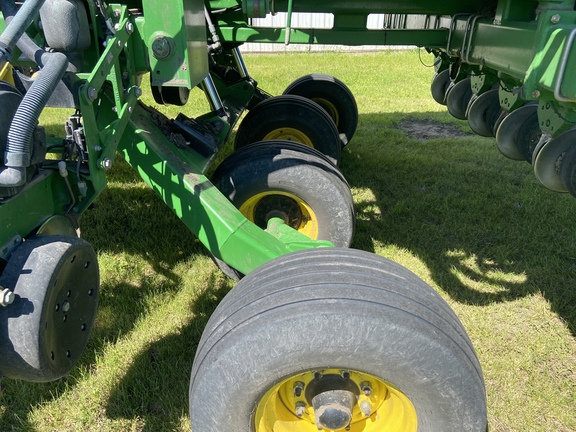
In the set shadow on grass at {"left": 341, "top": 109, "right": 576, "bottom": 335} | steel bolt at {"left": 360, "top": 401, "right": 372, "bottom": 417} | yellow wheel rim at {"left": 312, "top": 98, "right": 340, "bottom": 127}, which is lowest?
shadow on grass at {"left": 341, "top": 109, "right": 576, "bottom": 335}

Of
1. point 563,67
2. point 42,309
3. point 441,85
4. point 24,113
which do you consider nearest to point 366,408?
point 42,309

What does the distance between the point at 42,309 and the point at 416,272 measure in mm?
2167

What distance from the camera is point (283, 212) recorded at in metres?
2.78

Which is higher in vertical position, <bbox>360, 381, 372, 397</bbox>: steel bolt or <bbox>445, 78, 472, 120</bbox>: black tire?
<bbox>445, 78, 472, 120</bbox>: black tire

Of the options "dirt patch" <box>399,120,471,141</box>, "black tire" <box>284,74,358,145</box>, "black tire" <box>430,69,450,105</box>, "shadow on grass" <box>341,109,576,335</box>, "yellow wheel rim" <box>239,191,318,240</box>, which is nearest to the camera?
"yellow wheel rim" <box>239,191,318,240</box>

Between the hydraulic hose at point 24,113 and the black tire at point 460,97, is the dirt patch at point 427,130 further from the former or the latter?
the hydraulic hose at point 24,113

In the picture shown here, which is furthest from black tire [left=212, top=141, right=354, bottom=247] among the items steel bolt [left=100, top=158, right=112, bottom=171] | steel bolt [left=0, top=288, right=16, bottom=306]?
steel bolt [left=0, top=288, right=16, bottom=306]

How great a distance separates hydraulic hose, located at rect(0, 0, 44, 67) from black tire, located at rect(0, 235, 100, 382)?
52 centimetres

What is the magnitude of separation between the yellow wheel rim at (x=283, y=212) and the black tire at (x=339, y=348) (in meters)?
1.31

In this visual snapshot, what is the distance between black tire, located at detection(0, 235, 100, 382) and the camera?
4.32ft

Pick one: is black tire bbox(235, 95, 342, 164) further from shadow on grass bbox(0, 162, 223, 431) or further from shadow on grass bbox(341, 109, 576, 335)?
shadow on grass bbox(0, 162, 223, 431)

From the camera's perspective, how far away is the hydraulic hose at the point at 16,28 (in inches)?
50.8

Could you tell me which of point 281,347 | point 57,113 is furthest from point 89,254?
point 57,113

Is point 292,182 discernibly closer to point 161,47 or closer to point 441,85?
point 161,47
